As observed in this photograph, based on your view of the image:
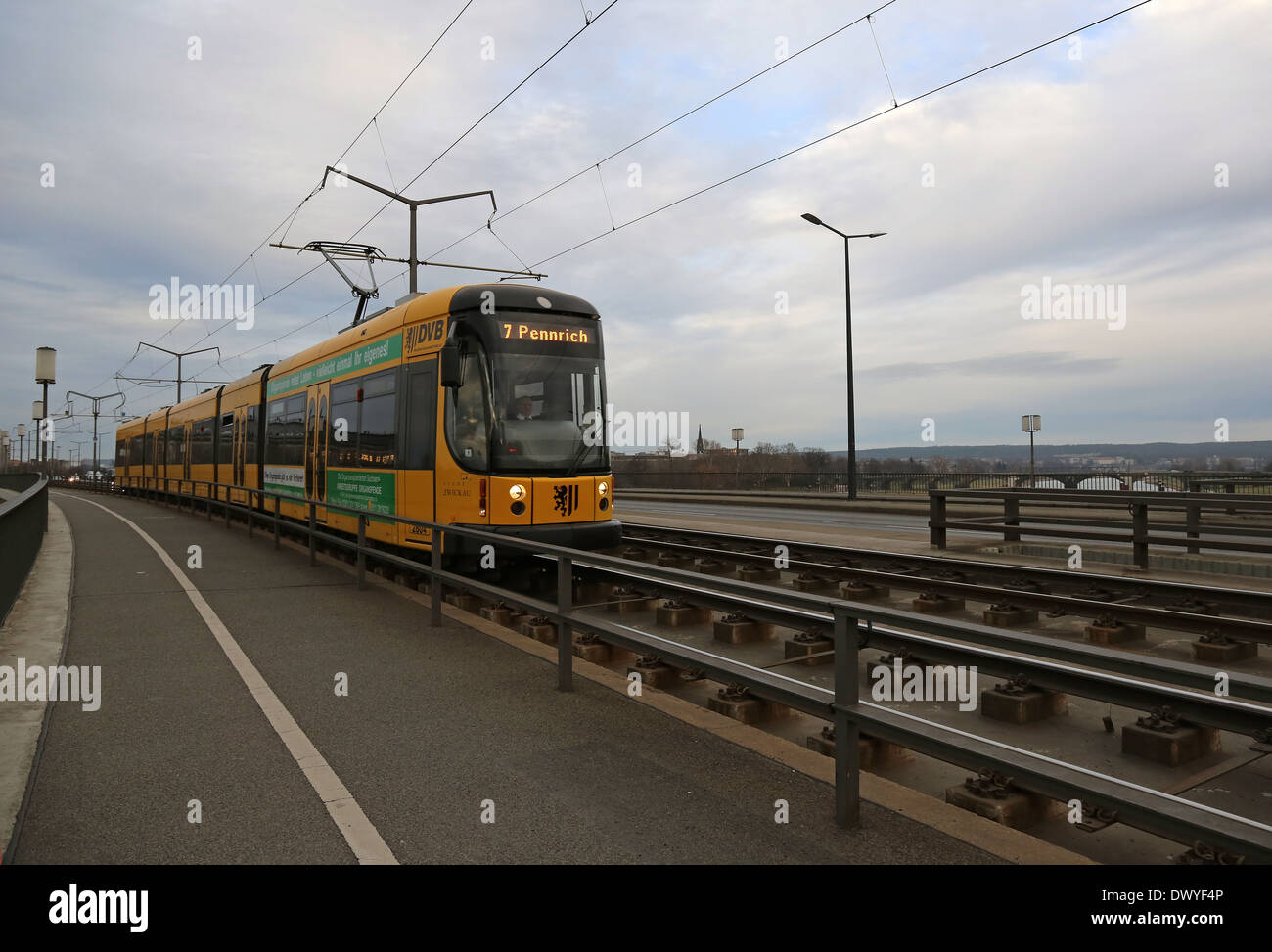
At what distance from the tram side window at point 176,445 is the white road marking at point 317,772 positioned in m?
21.8

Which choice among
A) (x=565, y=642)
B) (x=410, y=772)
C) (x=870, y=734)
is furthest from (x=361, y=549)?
(x=870, y=734)

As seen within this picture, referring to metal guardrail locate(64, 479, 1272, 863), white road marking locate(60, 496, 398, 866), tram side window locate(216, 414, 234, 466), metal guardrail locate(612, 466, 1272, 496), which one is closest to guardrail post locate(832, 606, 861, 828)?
metal guardrail locate(64, 479, 1272, 863)

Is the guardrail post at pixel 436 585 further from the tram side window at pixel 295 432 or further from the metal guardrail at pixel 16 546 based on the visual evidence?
the tram side window at pixel 295 432

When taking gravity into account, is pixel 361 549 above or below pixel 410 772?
above

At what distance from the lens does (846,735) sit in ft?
11.9

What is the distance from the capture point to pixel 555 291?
34.3ft

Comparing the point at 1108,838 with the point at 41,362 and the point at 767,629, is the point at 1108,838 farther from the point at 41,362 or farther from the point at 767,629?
the point at 41,362

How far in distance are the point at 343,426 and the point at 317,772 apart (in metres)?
9.26

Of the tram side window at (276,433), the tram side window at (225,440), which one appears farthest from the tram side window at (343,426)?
the tram side window at (225,440)

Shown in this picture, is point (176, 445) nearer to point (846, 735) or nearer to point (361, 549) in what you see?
point (361, 549)

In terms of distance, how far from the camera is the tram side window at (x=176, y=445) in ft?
88.1
